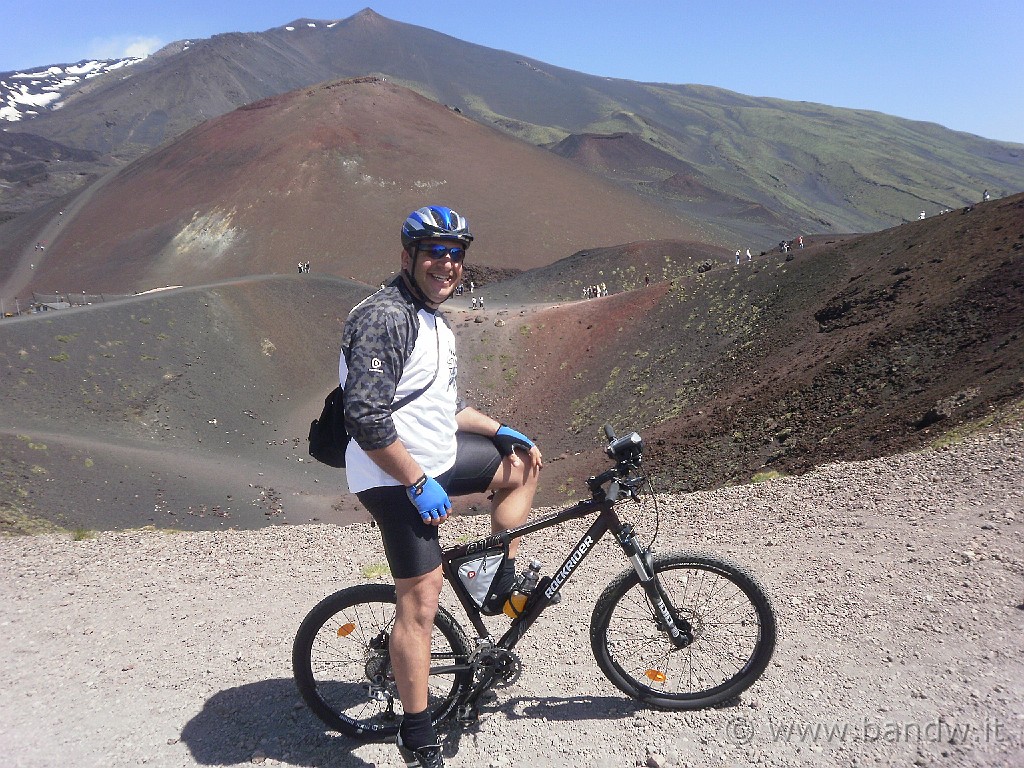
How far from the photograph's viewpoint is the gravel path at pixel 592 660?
3215 mm

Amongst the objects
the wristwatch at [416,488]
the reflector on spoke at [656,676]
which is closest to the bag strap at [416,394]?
the wristwatch at [416,488]

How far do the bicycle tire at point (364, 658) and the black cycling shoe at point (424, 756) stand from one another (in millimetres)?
332

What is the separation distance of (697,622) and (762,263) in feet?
86.3

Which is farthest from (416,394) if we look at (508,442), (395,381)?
(508,442)

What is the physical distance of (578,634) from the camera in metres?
4.35

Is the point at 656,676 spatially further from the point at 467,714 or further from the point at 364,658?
the point at 364,658

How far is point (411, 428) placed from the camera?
2885 mm

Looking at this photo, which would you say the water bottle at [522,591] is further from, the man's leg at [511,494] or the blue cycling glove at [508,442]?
the blue cycling glove at [508,442]

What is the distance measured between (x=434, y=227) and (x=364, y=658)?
2.09 m

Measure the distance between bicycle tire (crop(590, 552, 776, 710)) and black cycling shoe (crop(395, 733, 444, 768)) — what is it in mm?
891

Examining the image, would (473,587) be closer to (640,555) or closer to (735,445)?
(640,555)

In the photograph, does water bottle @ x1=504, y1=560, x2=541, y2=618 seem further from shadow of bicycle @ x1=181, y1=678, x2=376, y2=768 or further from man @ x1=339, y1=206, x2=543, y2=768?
shadow of bicycle @ x1=181, y1=678, x2=376, y2=768

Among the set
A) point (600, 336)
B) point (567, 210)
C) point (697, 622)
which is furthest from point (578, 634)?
point (567, 210)

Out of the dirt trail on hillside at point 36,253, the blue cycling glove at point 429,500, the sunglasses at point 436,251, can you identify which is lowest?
the dirt trail on hillside at point 36,253
